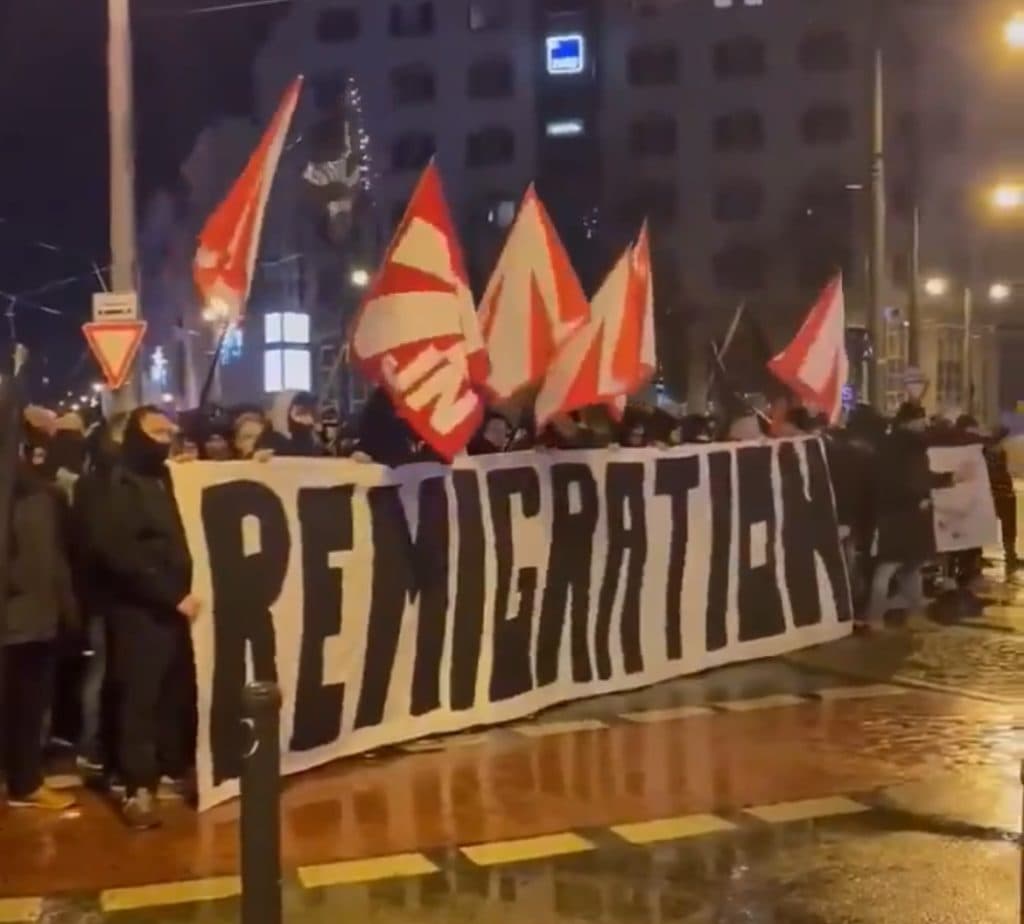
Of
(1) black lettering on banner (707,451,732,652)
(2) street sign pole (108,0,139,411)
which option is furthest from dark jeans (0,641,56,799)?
(2) street sign pole (108,0,139,411)

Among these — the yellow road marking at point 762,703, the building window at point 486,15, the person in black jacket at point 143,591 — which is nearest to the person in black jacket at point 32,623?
the person in black jacket at point 143,591

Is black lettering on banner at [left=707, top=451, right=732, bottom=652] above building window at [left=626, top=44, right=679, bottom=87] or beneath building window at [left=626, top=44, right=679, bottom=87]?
beneath

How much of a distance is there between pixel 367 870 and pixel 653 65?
66429mm

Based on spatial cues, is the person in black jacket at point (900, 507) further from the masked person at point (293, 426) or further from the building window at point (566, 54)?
the building window at point (566, 54)

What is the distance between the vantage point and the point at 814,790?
336 inches

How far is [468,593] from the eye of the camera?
388 inches

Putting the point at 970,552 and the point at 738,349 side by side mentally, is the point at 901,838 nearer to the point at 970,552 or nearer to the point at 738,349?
the point at 970,552

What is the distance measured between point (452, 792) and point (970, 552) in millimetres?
9030

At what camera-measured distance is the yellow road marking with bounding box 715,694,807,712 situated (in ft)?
35.2

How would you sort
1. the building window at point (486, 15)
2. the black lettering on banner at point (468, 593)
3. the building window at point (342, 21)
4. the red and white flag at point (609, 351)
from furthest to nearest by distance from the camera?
the building window at point (342, 21), the building window at point (486, 15), the red and white flag at point (609, 351), the black lettering on banner at point (468, 593)

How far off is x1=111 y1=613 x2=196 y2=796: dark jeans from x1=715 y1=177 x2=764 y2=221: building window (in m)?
63.0

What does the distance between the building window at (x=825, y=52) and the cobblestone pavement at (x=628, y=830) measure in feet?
197

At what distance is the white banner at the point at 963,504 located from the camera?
15727 mm

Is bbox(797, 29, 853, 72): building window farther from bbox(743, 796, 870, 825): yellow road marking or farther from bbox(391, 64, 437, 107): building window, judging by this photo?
bbox(743, 796, 870, 825): yellow road marking
